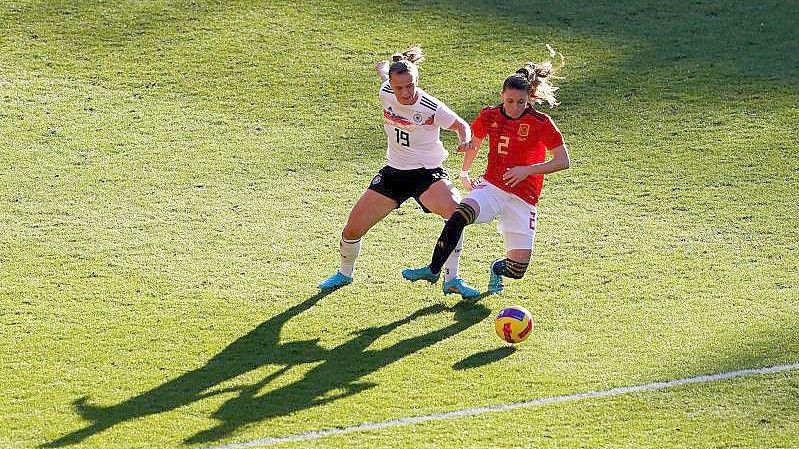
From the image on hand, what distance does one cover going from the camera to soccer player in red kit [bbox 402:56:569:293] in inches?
333

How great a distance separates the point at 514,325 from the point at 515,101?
5.13 feet

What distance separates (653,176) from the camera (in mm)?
11453

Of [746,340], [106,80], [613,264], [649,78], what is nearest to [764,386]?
[746,340]

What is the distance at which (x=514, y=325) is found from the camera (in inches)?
319

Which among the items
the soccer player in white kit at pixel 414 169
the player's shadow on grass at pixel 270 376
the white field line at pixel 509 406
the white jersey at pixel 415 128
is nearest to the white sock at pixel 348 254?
the soccer player in white kit at pixel 414 169

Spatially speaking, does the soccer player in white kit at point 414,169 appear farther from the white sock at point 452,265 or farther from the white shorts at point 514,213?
the white shorts at point 514,213

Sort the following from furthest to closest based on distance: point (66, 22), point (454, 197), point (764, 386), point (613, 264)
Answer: point (66, 22), point (613, 264), point (454, 197), point (764, 386)

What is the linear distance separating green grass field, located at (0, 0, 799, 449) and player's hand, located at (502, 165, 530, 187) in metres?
0.99

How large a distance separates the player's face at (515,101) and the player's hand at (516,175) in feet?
1.31

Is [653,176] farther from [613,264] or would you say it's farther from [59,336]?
[59,336]

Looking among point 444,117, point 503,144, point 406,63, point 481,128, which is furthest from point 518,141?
point 406,63

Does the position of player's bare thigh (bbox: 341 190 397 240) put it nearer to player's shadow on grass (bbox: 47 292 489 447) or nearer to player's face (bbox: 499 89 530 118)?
player's shadow on grass (bbox: 47 292 489 447)

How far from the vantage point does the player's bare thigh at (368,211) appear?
8.94m

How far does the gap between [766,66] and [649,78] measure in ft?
4.60
